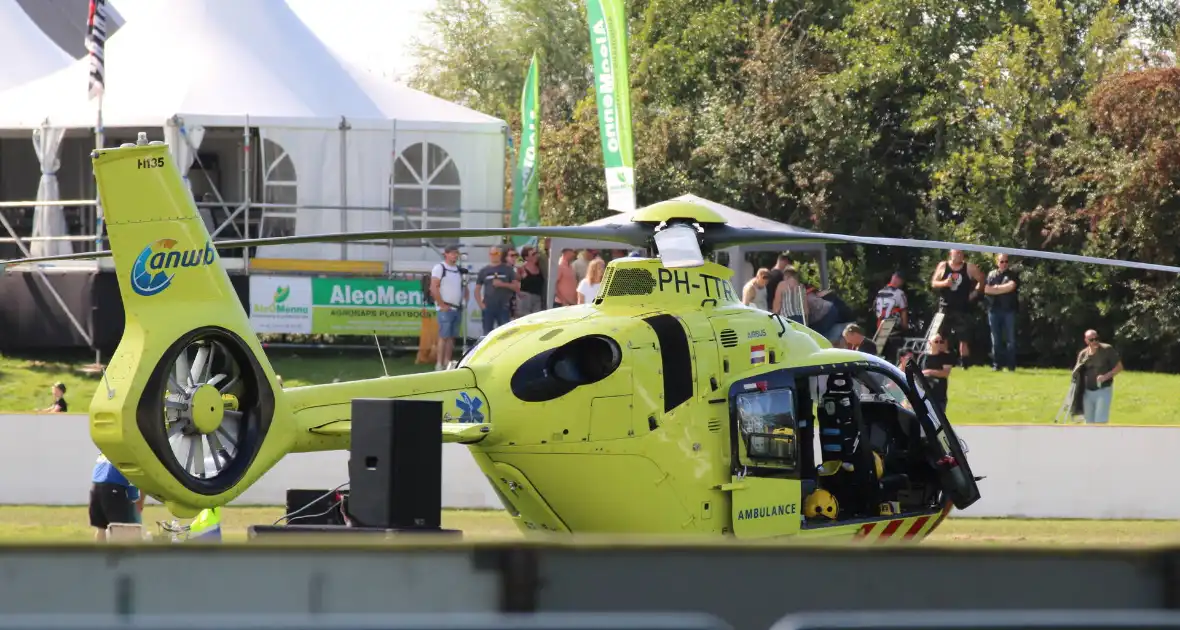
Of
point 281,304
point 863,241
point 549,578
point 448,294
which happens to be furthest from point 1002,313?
point 549,578

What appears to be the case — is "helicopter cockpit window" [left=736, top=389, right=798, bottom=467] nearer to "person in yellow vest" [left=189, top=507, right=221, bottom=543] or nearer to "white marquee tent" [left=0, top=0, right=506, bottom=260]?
"person in yellow vest" [left=189, top=507, right=221, bottom=543]

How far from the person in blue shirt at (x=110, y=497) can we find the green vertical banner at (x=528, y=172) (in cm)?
1549

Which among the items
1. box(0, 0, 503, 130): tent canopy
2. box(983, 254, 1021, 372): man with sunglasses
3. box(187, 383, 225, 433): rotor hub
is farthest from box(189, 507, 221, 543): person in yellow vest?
box(983, 254, 1021, 372): man with sunglasses

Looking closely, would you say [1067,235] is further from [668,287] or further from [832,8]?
[668,287]

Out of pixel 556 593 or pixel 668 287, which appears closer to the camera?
pixel 556 593

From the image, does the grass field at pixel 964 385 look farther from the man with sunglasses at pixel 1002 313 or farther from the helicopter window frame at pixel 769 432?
the helicopter window frame at pixel 769 432

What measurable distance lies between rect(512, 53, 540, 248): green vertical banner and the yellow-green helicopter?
16.1 meters

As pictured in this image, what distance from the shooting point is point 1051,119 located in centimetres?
3006

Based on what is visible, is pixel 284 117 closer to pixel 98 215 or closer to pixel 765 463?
pixel 98 215

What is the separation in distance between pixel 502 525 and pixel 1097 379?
8.27 m

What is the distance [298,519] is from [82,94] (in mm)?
17140

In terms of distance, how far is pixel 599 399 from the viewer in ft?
30.7

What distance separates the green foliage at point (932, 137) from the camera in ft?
90.7

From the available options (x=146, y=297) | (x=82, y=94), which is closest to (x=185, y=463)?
(x=146, y=297)
